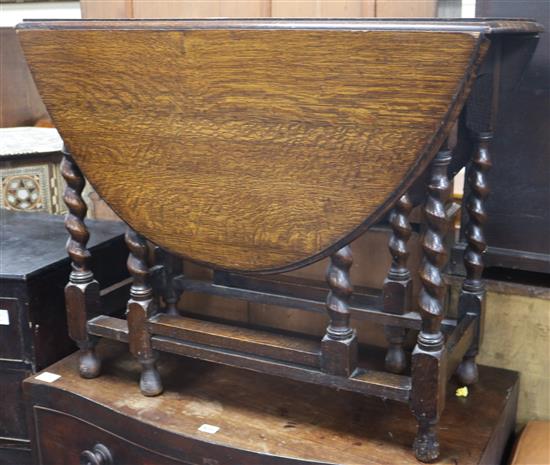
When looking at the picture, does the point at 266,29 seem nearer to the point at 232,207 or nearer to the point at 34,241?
the point at 232,207

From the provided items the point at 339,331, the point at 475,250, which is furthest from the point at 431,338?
the point at 475,250

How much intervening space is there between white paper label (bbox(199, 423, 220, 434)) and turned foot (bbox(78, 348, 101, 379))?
0.33 meters

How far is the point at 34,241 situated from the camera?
1827 mm

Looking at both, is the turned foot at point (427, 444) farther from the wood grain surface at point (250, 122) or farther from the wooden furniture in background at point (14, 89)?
the wooden furniture in background at point (14, 89)

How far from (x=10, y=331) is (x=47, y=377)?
140 mm

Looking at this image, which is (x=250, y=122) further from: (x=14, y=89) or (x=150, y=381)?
(x=14, y=89)

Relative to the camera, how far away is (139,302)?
145cm

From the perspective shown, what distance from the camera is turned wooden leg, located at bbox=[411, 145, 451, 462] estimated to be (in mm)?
1146

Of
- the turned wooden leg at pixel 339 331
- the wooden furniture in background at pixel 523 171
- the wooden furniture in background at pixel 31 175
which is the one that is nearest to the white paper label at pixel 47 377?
the turned wooden leg at pixel 339 331

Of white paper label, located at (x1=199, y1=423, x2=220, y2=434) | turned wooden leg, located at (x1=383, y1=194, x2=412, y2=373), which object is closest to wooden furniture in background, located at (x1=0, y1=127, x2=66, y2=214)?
white paper label, located at (x1=199, y1=423, x2=220, y2=434)

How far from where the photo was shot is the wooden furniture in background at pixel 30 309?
1599mm

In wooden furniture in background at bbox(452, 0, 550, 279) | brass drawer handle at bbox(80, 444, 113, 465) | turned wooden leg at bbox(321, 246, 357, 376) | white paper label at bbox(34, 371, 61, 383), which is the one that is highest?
wooden furniture in background at bbox(452, 0, 550, 279)

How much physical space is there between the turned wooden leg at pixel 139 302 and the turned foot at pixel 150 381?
2 centimetres

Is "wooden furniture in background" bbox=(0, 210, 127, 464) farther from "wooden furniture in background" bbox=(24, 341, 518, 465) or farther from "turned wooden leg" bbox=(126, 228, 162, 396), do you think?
"turned wooden leg" bbox=(126, 228, 162, 396)
